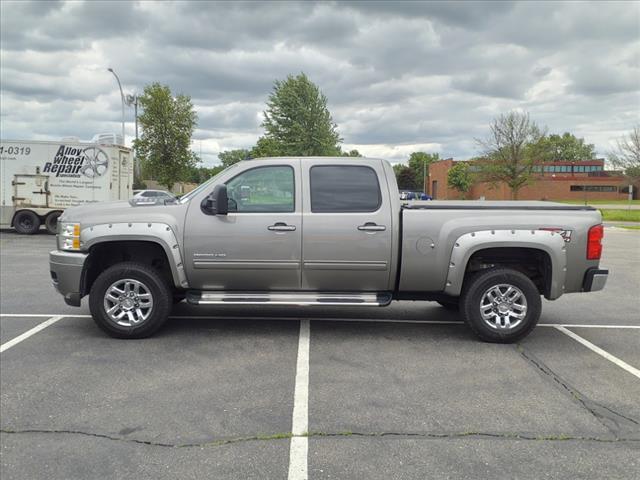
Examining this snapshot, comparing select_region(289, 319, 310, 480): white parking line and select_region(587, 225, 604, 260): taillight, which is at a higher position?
select_region(587, 225, 604, 260): taillight

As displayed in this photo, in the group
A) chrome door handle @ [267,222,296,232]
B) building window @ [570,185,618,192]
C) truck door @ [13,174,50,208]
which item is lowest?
chrome door handle @ [267,222,296,232]

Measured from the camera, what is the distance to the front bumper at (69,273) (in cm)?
555

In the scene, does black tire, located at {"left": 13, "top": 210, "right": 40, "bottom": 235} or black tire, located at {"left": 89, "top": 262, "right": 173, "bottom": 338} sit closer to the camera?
black tire, located at {"left": 89, "top": 262, "right": 173, "bottom": 338}

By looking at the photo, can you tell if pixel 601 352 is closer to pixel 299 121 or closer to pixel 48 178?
pixel 48 178

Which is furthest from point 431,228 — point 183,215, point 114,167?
point 114,167

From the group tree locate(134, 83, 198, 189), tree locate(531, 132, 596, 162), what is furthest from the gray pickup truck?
tree locate(531, 132, 596, 162)

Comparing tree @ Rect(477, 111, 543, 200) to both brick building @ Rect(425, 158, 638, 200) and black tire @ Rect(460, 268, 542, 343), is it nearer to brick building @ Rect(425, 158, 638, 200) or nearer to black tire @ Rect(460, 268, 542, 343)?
brick building @ Rect(425, 158, 638, 200)

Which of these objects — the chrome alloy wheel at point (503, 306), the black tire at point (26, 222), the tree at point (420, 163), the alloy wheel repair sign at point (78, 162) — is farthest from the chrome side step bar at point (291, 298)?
the tree at point (420, 163)

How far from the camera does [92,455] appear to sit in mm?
3244

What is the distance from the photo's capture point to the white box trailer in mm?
16812

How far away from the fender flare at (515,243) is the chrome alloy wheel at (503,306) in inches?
16.1

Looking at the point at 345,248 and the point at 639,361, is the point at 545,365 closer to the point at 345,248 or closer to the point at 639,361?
the point at 639,361

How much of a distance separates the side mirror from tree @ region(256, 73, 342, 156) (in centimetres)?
5025

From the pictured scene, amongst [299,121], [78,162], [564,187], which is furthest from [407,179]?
[78,162]
